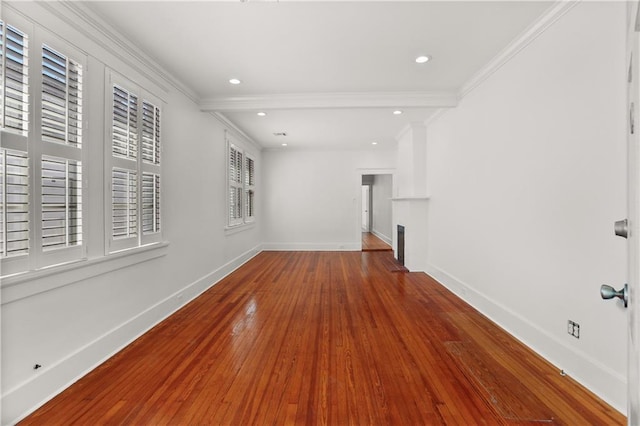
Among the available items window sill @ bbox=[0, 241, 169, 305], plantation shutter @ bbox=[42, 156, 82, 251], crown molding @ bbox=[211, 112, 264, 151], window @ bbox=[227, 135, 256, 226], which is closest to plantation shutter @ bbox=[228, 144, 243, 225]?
window @ bbox=[227, 135, 256, 226]

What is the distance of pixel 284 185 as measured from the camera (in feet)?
23.6

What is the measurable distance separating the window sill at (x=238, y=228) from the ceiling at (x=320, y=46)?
2.01 metres

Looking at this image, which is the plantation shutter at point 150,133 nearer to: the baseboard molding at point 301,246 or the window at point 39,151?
the window at point 39,151

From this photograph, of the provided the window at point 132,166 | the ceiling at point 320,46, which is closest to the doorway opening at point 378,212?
the ceiling at point 320,46

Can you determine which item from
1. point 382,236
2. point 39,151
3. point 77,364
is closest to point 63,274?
point 77,364

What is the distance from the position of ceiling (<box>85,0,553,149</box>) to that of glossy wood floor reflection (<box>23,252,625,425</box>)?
2.66 metres

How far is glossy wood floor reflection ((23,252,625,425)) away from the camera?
154cm

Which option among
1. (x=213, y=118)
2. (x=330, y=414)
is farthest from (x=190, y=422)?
(x=213, y=118)

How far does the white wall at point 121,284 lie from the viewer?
1.56 metres

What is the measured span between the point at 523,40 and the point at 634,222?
2.42m

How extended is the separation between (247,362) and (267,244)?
5232 mm

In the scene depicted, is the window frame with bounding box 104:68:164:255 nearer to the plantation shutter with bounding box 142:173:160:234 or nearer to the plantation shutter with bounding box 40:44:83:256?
the plantation shutter with bounding box 142:173:160:234

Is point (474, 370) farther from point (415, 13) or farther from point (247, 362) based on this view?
point (415, 13)

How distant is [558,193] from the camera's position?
2.00 metres
